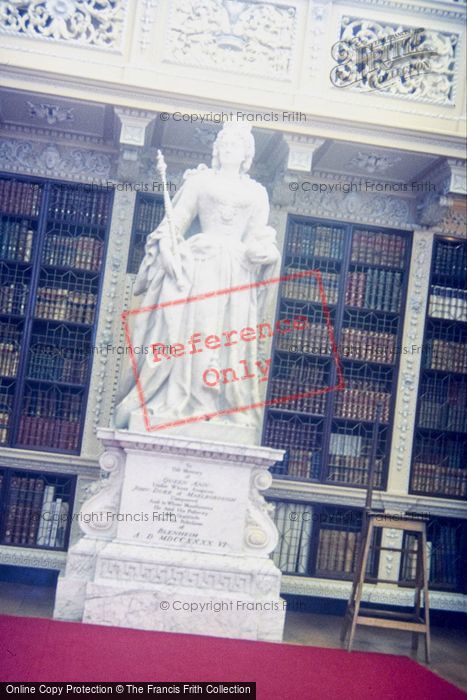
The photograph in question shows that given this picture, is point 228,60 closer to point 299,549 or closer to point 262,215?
point 262,215

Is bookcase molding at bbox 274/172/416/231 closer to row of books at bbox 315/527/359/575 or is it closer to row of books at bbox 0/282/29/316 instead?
row of books at bbox 0/282/29/316

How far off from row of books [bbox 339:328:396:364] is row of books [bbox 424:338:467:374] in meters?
0.29

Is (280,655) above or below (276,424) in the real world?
below

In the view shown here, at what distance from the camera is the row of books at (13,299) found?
6133mm

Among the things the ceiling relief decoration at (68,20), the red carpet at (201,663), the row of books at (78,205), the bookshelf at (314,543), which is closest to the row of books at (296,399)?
the bookshelf at (314,543)

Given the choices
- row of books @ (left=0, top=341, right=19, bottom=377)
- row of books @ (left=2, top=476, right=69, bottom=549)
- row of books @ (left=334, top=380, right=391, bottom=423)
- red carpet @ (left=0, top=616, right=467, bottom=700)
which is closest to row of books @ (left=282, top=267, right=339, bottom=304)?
row of books @ (left=334, top=380, right=391, bottom=423)

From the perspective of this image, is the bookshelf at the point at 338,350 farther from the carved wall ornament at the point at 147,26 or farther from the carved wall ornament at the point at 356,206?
the carved wall ornament at the point at 147,26

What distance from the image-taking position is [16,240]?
6.18 meters

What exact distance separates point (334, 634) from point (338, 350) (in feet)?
6.69

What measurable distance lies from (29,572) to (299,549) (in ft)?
6.33

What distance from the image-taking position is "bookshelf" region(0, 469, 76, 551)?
19.8ft

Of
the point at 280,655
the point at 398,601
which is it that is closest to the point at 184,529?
the point at 280,655

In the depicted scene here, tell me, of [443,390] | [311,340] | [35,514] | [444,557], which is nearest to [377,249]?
[311,340]

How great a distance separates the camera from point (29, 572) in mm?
5957
